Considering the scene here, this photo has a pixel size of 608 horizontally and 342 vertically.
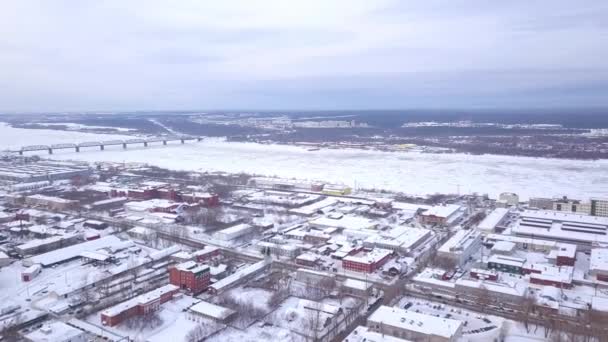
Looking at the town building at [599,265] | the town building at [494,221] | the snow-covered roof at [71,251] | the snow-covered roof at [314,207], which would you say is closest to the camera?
the town building at [599,265]

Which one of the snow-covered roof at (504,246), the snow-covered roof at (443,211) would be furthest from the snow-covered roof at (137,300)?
the snow-covered roof at (443,211)

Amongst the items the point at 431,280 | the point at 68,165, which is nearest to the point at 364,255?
the point at 431,280

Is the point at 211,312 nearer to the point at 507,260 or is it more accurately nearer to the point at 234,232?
the point at 234,232

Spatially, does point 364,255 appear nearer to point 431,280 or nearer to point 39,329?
point 431,280

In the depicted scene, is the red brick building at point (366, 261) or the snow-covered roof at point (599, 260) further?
the red brick building at point (366, 261)

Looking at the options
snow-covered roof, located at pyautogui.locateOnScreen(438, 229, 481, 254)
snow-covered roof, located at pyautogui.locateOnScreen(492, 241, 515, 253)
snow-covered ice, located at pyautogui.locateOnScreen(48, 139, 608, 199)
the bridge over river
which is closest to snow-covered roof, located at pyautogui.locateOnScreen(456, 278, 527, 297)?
snow-covered roof, located at pyautogui.locateOnScreen(438, 229, 481, 254)

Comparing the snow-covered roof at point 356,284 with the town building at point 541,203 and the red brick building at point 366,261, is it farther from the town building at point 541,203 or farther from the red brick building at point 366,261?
the town building at point 541,203
